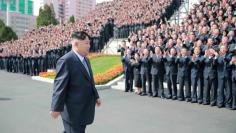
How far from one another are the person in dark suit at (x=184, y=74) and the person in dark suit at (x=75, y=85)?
802cm

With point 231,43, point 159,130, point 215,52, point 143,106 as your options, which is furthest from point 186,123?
point 231,43

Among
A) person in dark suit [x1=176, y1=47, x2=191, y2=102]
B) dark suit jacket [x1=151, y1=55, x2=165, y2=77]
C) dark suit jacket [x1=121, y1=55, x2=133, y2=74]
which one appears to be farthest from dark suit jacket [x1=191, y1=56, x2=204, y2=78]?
dark suit jacket [x1=121, y1=55, x2=133, y2=74]

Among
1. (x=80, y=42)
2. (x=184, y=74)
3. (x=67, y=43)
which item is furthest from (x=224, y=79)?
(x=67, y=43)

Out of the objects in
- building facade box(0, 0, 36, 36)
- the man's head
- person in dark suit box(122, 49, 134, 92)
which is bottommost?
person in dark suit box(122, 49, 134, 92)

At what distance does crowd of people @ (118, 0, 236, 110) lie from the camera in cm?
1168

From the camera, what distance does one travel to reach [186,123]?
9.16 metres

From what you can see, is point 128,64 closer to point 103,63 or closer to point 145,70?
point 145,70

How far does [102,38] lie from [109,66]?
7688 millimetres

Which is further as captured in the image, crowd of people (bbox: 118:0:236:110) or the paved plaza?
crowd of people (bbox: 118:0:236:110)

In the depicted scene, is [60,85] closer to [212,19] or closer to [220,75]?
[220,75]

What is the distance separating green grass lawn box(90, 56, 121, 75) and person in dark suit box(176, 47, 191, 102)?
27.4 feet

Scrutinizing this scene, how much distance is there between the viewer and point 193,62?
12.5 meters

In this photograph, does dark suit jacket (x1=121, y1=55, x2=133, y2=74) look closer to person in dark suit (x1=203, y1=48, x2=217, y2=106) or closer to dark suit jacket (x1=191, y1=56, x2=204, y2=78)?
dark suit jacket (x1=191, y1=56, x2=204, y2=78)

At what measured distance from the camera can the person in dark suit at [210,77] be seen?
11.9 meters
